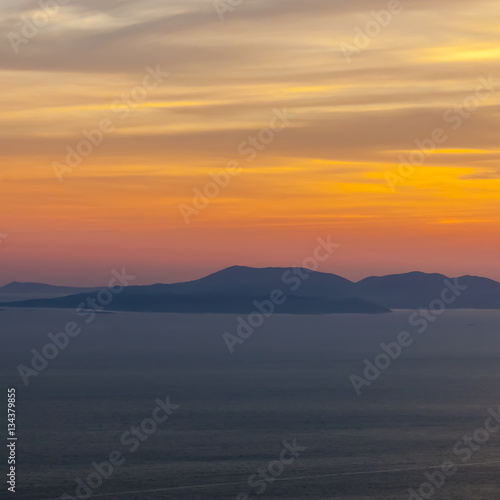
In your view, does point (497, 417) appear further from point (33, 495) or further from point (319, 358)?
point (319, 358)

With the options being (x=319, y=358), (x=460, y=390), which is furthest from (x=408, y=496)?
(x=319, y=358)

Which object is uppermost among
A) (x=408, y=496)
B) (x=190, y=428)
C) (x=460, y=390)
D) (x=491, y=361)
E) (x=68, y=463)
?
(x=491, y=361)

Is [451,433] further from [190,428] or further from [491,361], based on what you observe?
[491,361]

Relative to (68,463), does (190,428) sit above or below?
above

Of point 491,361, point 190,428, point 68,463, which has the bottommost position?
point 68,463

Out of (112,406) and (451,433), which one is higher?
(112,406)

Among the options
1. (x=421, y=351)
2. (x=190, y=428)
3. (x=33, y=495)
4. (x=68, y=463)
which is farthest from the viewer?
(x=421, y=351)

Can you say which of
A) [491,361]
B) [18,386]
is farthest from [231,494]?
[491,361]

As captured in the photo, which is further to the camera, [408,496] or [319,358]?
[319,358]

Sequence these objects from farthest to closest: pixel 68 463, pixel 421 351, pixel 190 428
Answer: pixel 421 351 → pixel 190 428 → pixel 68 463
